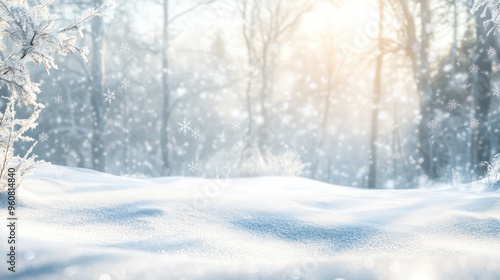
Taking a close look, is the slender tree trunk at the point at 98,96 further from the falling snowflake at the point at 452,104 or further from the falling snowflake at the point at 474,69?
the falling snowflake at the point at 474,69

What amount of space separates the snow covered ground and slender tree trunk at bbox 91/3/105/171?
31.4ft

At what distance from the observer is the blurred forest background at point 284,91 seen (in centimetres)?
1312

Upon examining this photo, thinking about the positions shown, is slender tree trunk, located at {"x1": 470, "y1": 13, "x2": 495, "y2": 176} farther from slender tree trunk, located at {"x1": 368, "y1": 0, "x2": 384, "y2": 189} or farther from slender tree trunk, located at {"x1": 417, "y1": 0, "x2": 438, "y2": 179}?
slender tree trunk, located at {"x1": 368, "y1": 0, "x2": 384, "y2": 189}

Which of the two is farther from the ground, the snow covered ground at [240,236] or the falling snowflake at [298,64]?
the falling snowflake at [298,64]

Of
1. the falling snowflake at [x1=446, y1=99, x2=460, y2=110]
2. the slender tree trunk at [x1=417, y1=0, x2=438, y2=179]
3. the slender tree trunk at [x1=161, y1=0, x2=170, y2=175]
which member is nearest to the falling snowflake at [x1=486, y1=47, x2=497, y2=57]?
the slender tree trunk at [x1=417, y1=0, x2=438, y2=179]

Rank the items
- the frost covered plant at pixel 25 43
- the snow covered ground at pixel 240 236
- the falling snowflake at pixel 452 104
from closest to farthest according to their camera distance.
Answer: the snow covered ground at pixel 240 236 < the frost covered plant at pixel 25 43 < the falling snowflake at pixel 452 104

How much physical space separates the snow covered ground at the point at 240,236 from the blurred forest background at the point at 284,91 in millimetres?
6182

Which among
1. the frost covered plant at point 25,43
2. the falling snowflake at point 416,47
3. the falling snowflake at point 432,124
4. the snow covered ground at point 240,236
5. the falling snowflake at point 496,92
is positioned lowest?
the snow covered ground at point 240,236

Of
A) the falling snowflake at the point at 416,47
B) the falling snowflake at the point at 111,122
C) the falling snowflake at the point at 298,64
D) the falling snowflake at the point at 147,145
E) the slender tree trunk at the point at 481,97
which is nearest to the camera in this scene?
the slender tree trunk at the point at 481,97

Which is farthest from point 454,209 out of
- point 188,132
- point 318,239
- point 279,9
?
point 188,132

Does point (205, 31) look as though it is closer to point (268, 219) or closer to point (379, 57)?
point (379, 57)

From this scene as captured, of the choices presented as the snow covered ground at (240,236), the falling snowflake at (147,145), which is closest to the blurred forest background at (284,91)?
the falling snowflake at (147,145)

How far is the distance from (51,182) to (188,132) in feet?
50.0

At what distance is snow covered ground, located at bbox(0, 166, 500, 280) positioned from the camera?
2.40 metres
